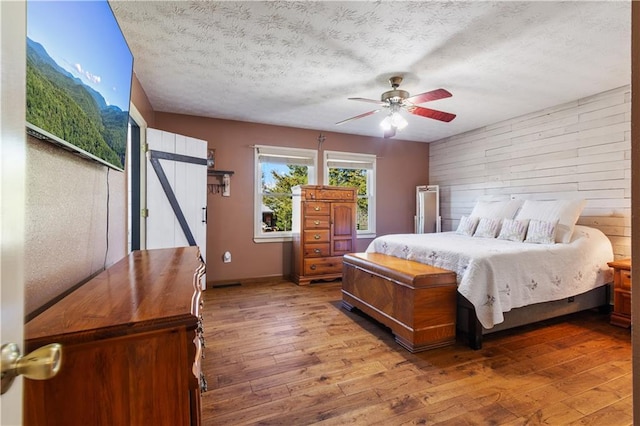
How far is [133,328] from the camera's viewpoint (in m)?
0.77

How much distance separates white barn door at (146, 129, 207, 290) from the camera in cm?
326

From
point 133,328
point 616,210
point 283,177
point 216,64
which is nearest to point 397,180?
point 283,177

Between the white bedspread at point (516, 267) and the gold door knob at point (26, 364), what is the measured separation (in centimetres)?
242

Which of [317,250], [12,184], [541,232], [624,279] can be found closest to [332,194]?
[317,250]

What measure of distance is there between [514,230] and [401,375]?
2235 millimetres

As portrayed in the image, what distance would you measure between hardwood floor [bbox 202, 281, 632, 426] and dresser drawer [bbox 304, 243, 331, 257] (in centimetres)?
140

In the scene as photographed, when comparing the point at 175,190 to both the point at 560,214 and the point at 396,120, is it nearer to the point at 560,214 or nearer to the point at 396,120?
the point at 396,120

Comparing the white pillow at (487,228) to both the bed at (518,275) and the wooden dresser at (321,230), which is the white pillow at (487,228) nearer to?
the bed at (518,275)

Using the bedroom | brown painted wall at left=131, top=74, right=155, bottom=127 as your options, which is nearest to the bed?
the bedroom

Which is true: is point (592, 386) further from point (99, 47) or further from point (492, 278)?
point (99, 47)

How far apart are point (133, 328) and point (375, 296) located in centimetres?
232

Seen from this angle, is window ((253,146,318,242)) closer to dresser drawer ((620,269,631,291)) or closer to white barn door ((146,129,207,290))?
white barn door ((146,129,207,290))

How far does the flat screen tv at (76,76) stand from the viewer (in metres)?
0.90

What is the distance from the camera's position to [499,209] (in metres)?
3.76
